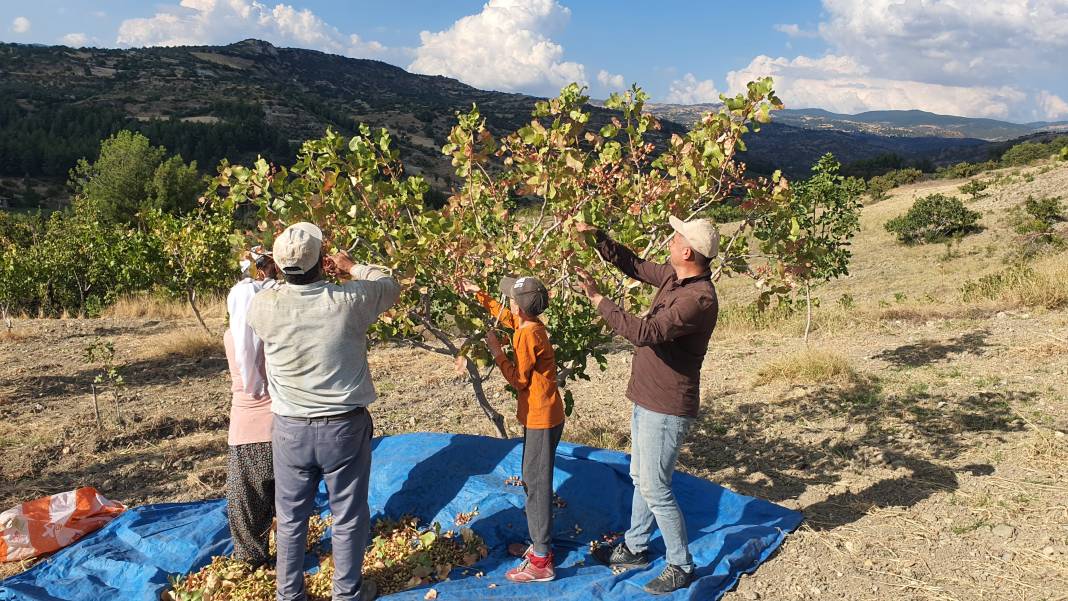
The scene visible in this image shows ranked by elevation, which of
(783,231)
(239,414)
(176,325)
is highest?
(783,231)

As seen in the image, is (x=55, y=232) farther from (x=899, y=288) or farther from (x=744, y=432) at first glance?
(x=899, y=288)

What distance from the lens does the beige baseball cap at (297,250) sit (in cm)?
270

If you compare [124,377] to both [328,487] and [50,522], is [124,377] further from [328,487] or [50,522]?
[328,487]

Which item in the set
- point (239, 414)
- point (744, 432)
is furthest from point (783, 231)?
point (239, 414)

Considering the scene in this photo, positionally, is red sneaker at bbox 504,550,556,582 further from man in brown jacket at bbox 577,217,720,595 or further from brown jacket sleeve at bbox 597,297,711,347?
brown jacket sleeve at bbox 597,297,711,347

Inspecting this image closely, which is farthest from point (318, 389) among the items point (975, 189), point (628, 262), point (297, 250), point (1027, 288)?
point (975, 189)

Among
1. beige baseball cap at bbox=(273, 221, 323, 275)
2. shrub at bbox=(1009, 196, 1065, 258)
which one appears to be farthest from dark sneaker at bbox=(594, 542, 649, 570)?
shrub at bbox=(1009, 196, 1065, 258)

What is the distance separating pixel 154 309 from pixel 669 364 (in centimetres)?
1372

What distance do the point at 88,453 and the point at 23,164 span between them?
51742mm

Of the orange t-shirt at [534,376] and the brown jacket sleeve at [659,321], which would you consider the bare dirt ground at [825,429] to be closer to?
the orange t-shirt at [534,376]

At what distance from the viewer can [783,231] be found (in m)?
4.58

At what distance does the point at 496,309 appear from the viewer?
359 centimetres

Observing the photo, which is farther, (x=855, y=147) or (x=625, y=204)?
(x=855, y=147)

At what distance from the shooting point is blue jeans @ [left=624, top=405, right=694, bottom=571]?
3.21 metres
